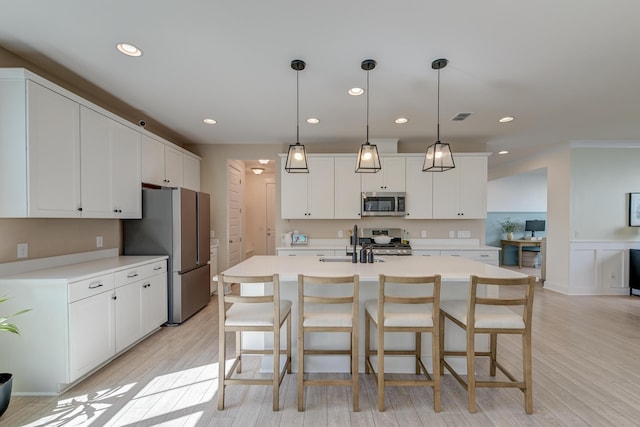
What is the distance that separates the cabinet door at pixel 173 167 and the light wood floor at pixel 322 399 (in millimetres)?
2240

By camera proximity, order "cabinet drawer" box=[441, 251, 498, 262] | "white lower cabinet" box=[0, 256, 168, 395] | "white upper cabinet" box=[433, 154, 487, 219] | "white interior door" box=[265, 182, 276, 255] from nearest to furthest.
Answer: "white lower cabinet" box=[0, 256, 168, 395] → "cabinet drawer" box=[441, 251, 498, 262] → "white upper cabinet" box=[433, 154, 487, 219] → "white interior door" box=[265, 182, 276, 255]

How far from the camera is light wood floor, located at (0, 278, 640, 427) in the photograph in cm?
186

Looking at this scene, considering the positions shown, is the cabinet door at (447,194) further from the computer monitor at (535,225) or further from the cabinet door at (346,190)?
the computer monitor at (535,225)

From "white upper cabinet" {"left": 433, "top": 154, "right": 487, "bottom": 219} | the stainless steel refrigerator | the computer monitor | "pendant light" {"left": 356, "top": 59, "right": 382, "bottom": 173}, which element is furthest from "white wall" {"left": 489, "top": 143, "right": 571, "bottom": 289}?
the stainless steel refrigerator

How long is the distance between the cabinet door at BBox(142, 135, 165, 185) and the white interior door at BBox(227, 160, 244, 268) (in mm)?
1329

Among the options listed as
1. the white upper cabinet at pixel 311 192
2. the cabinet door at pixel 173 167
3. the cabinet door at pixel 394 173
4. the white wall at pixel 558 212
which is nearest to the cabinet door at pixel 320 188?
the white upper cabinet at pixel 311 192

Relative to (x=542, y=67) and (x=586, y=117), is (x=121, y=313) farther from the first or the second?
(x=586, y=117)

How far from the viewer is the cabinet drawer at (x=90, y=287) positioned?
7.06 feet

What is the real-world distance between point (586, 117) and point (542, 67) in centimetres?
201

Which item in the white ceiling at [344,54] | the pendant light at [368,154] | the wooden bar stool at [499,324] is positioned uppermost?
the white ceiling at [344,54]

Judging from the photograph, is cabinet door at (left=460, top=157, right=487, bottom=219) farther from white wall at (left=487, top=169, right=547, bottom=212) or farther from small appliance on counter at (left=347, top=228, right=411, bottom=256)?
white wall at (left=487, top=169, right=547, bottom=212)

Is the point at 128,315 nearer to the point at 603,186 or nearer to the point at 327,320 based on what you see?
the point at 327,320

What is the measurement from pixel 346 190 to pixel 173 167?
8.84 ft

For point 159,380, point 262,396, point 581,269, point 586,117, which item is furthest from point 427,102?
point 581,269
